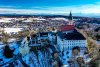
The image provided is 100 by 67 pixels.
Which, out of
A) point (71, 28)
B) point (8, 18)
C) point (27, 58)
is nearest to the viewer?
point (27, 58)

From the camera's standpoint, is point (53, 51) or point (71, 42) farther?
point (71, 42)

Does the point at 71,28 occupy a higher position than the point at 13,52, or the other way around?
the point at 71,28

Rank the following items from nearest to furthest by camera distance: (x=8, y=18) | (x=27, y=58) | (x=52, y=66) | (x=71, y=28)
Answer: (x=52, y=66)
(x=27, y=58)
(x=71, y=28)
(x=8, y=18)

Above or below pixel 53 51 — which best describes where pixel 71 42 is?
above

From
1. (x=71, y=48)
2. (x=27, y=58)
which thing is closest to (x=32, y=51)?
(x=27, y=58)

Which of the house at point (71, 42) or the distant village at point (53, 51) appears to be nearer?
the distant village at point (53, 51)

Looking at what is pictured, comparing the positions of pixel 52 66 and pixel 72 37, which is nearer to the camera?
pixel 52 66

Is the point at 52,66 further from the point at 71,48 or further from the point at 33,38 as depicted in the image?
the point at 33,38

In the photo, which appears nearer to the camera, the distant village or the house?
the distant village

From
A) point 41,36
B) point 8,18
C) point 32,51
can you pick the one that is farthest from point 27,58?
point 8,18

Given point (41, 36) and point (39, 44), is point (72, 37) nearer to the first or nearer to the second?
point (39, 44)
